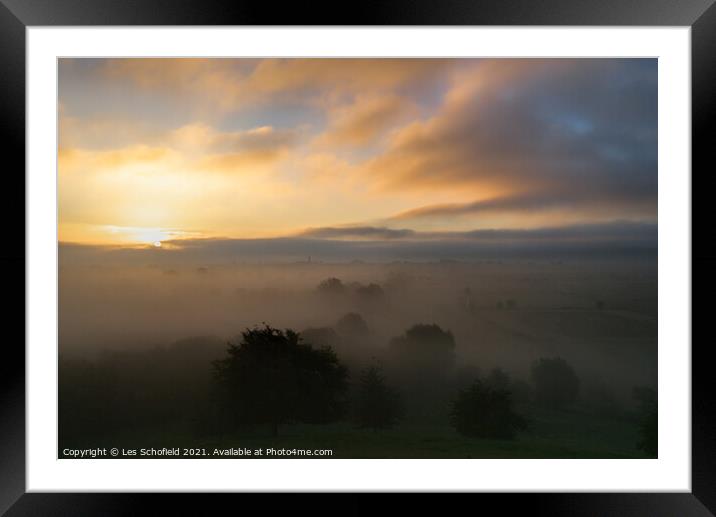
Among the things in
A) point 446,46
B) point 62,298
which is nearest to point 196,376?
point 62,298

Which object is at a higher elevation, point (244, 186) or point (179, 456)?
point (244, 186)

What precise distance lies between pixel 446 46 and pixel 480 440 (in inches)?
78.3

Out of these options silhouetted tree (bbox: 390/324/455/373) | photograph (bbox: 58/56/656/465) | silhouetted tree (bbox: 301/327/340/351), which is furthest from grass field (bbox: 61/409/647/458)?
silhouetted tree (bbox: 301/327/340/351)

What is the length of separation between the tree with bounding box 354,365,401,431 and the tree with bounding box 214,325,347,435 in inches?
3.9

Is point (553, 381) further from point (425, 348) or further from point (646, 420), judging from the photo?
point (425, 348)

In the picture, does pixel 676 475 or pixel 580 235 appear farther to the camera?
pixel 580 235

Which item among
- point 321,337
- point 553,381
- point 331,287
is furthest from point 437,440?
point 331,287

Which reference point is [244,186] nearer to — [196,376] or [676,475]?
[196,376]

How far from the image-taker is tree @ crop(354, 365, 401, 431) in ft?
7.70

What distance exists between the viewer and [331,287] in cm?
233

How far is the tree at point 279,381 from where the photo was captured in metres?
2.32

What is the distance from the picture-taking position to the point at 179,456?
6.36 ft

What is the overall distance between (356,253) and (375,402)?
816 millimetres

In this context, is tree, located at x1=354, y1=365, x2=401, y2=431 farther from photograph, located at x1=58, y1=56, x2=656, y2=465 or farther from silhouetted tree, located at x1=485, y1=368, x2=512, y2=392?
silhouetted tree, located at x1=485, y1=368, x2=512, y2=392
